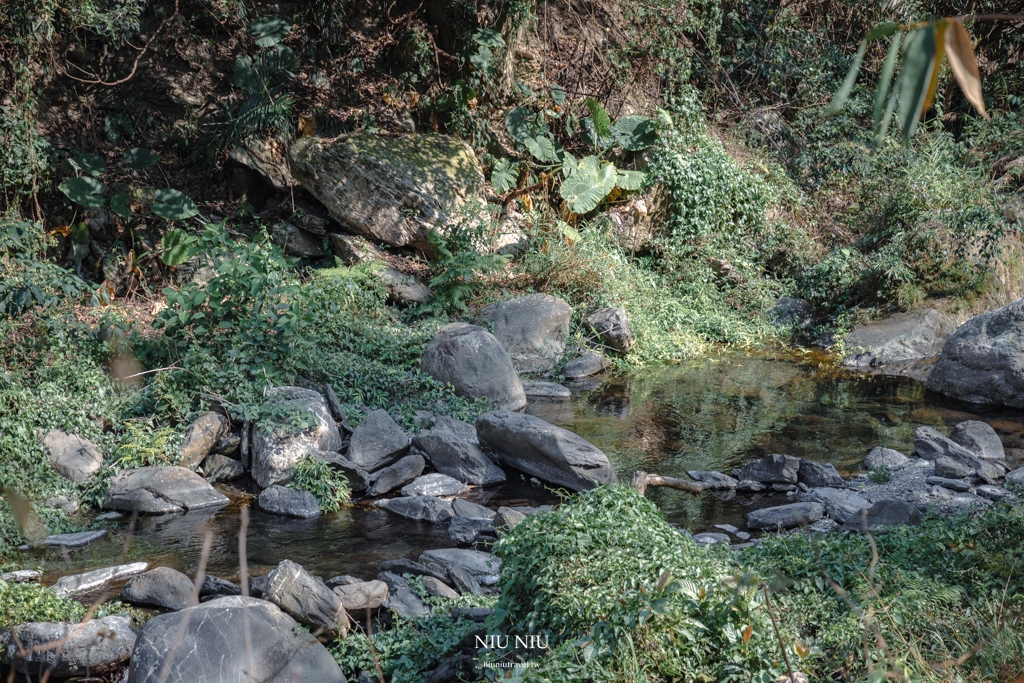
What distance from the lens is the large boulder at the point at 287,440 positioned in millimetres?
6652

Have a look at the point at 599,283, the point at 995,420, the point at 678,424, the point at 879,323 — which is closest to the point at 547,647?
the point at 678,424

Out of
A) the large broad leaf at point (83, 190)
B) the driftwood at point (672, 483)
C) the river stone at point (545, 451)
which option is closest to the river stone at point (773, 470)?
the driftwood at point (672, 483)

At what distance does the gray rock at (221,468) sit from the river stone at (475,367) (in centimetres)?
239

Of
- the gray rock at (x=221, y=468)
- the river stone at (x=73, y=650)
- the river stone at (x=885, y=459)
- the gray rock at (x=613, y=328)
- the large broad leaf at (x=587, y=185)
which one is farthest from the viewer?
the large broad leaf at (x=587, y=185)

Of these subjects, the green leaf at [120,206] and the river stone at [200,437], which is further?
the green leaf at [120,206]

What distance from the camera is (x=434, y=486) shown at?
21.8 ft

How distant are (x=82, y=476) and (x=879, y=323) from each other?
394 inches

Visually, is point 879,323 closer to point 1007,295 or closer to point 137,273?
point 1007,295

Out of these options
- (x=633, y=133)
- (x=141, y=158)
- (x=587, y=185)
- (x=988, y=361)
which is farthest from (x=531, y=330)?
(x=141, y=158)

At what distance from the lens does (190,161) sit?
11750 millimetres

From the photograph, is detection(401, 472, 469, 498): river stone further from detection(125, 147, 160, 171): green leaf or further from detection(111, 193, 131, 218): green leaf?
detection(125, 147, 160, 171): green leaf

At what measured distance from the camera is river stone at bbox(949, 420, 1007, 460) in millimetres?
7141

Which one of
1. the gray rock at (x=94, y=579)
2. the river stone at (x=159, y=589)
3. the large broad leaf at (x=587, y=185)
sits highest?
the large broad leaf at (x=587, y=185)

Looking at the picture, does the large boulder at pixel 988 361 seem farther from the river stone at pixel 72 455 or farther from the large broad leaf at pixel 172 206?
the large broad leaf at pixel 172 206
